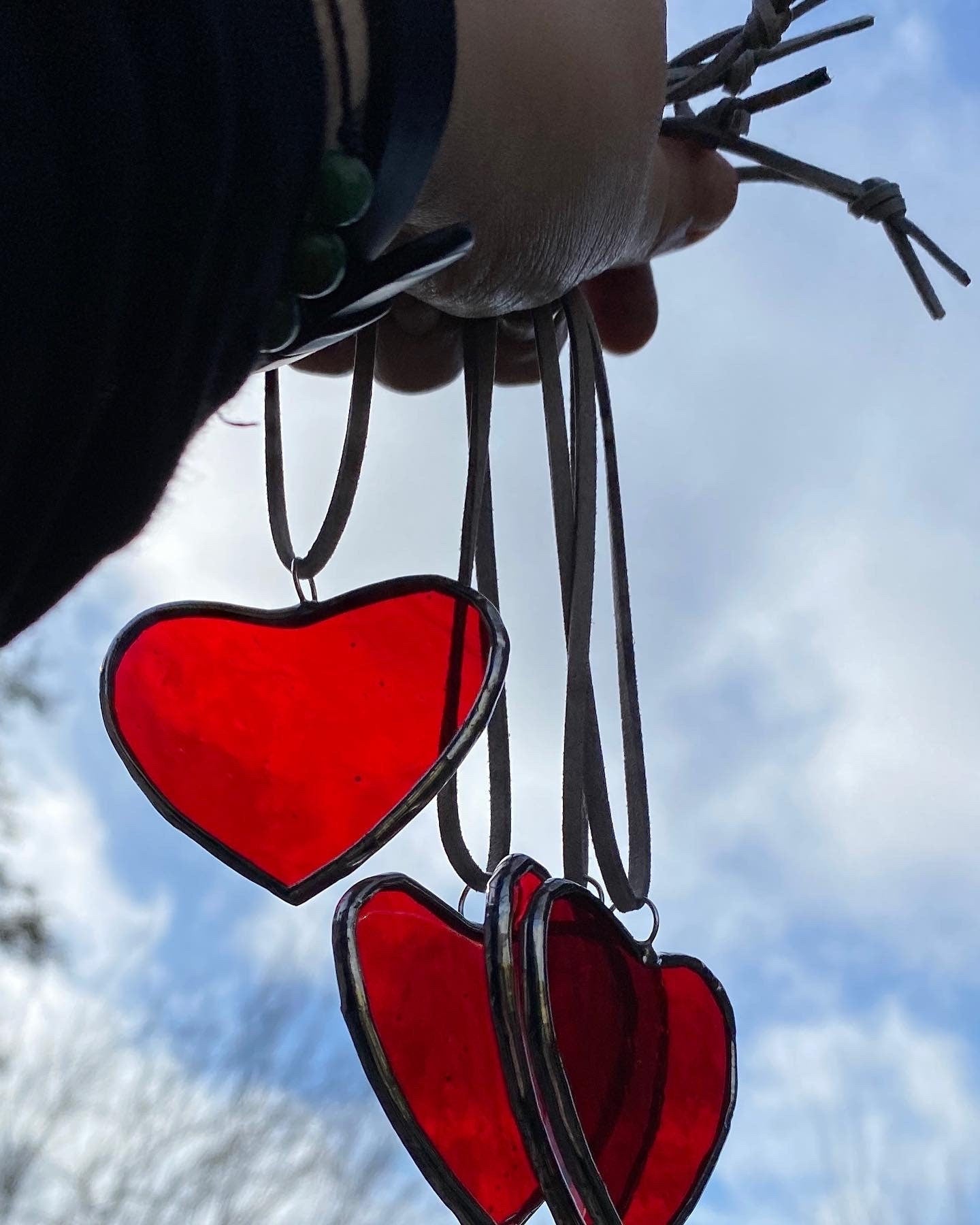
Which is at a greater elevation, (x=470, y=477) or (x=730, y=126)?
(x=730, y=126)

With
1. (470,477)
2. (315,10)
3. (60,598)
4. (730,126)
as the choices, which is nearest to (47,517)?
(60,598)

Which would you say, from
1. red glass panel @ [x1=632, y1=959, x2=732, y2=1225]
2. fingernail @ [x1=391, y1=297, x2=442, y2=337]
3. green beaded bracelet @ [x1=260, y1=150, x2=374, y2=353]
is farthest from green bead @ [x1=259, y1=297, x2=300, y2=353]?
red glass panel @ [x1=632, y1=959, x2=732, y2=1225]

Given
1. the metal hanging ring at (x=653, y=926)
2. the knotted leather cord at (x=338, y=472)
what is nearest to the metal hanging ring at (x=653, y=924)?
the metal hanging ring at (x=653, y=926)

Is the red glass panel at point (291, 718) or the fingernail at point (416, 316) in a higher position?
the fingernail at point (416, 316)

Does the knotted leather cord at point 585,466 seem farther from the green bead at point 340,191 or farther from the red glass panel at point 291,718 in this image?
the green bead at point 340,191

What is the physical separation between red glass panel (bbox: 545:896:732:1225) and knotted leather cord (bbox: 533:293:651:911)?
1.6 inches

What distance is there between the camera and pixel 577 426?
63 centimetres

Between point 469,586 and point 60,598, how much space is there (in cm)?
23

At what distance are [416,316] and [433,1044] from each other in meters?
0.32

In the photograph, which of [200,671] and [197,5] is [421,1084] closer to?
[200,671]

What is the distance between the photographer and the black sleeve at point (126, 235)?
0.30m

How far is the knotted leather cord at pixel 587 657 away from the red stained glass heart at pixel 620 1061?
0.04 m

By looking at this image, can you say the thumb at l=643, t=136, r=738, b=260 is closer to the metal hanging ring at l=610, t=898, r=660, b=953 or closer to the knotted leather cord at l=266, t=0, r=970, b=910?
the knotted leather cord at l=266, t=0, r=970, b=910

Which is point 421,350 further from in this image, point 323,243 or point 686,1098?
point 686,1098
